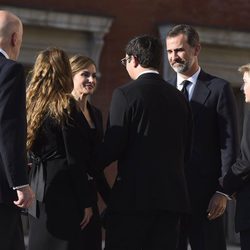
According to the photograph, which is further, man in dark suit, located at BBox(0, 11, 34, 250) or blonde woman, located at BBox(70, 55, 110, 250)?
blonde woman, located at BBox(70, 55, 110, 250)

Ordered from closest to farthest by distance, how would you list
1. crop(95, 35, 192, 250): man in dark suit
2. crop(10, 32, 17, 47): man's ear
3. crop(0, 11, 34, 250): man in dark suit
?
crop(0, 11, 34, 250): man in dark suit → crop(10, 32, 17, 47): man's ear → crop(95, 35, 192, 250): man in dark suit

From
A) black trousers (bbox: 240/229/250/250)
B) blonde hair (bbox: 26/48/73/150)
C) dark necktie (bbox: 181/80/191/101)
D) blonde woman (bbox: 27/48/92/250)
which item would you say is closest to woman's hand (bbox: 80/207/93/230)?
blonde woman (bbox: 27/48/92/250)

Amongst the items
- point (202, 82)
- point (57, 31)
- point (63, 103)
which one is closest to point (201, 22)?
point (57, 31)

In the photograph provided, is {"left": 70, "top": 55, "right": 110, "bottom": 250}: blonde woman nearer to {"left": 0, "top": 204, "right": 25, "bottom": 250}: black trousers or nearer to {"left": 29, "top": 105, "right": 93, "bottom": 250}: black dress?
{"left": 29, "top": 105, "right": 93, "bottom": 250}: black dress

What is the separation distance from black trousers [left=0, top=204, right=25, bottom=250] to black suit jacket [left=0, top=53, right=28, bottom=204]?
0.20 m

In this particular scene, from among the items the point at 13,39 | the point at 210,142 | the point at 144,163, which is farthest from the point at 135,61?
the point at 210,142

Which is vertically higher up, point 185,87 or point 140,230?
point 185,87

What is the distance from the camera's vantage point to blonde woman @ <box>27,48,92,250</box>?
6.45 meters

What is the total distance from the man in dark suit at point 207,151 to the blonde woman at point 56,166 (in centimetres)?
88

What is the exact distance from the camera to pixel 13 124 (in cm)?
589

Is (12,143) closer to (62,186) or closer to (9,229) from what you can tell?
(9,229)

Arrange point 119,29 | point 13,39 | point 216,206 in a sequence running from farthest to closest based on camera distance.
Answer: point 119,29 → point 216,206 → point 13,39

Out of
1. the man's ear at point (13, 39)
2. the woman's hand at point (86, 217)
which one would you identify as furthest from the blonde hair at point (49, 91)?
the woman's hand at point (86, 217)

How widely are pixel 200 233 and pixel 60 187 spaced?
113cm
